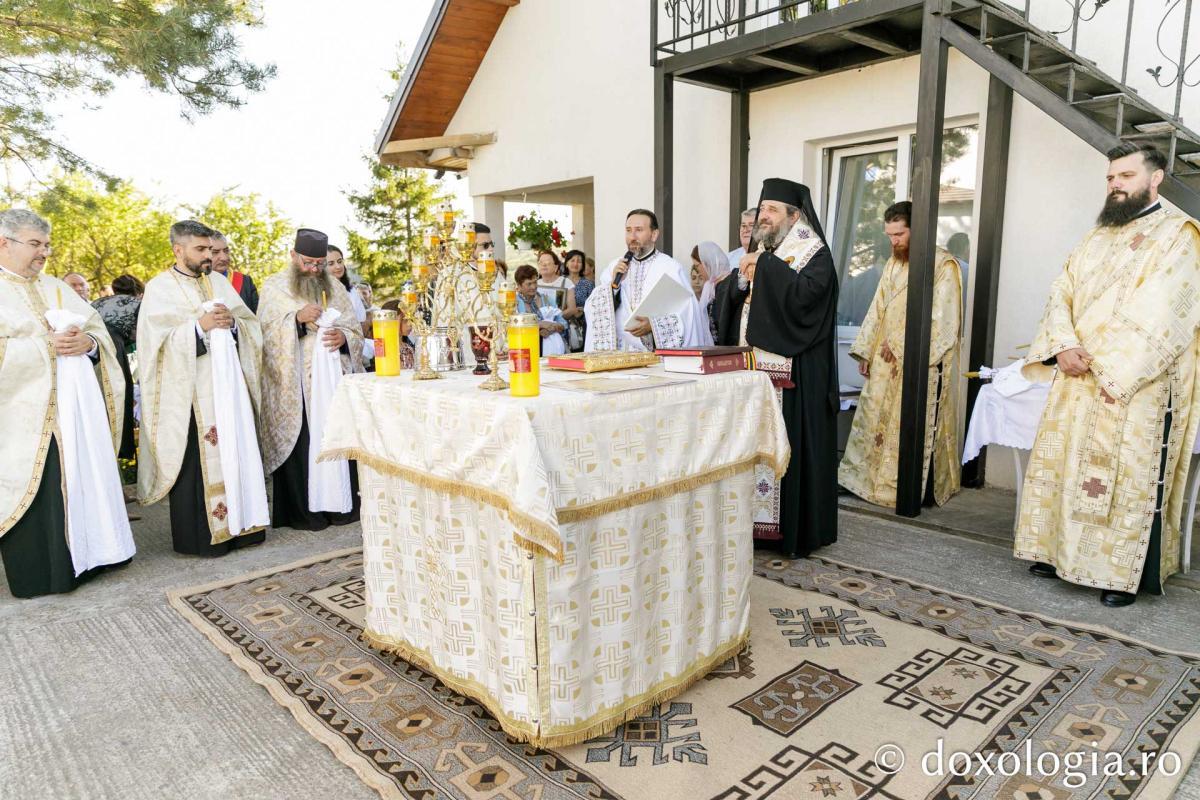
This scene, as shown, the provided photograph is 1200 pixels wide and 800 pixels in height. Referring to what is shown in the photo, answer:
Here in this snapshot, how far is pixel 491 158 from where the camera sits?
10.2 metres

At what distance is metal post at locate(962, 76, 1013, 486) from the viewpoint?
17.4ft

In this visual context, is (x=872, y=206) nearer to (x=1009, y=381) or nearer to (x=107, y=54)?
(x=1009, y=381)

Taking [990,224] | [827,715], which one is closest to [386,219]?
[990,224]

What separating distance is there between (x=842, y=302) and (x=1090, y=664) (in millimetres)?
4239

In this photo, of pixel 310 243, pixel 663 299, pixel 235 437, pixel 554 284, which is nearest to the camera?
pixel 663 299

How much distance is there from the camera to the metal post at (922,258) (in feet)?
15.2

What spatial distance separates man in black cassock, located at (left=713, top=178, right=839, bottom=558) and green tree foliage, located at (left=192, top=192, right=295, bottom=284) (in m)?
21.6

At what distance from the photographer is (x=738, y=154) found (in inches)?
269

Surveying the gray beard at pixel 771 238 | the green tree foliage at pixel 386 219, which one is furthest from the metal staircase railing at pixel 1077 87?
the green tree foliage at pixel 386 219

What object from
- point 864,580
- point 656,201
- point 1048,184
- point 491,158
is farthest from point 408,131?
point 864,580

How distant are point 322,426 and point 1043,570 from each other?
4.37m

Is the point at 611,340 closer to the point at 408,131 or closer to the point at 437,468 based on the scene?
the point at 437,468

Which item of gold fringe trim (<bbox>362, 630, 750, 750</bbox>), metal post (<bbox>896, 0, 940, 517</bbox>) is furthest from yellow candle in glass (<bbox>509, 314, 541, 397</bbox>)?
metal post (<bbox>896, 0, 940, 517</bbox>)

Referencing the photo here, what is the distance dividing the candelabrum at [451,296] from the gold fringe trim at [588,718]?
3.60 ft
